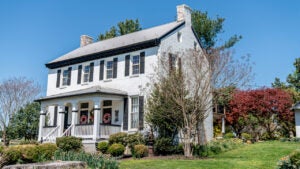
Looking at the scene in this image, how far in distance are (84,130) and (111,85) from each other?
12.1 ft

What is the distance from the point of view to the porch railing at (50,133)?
1925 centimetres

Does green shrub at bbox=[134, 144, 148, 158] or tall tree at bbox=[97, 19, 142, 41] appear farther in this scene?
tall tree at bbox=[97, 19, 142, 41]

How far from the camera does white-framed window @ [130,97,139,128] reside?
60.6 ft

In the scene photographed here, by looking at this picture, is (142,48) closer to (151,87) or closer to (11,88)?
(151,87)

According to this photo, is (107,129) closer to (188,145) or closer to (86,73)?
(188,145)

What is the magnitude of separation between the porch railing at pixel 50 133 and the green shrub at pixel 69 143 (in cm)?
271

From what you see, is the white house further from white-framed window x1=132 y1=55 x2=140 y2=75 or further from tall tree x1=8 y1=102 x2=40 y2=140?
tall tree x1=8 y1=102 x2=40 y2=140

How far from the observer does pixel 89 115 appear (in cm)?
2112

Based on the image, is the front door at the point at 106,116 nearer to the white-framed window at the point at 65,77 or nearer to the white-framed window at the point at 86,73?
the white-framed window at the point at 86,73

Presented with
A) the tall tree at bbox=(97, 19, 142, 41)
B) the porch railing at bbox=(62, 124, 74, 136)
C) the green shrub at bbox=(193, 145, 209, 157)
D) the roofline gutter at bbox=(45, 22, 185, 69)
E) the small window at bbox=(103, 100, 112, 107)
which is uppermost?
the tall tree at bbox=(97, 19, 142, 41)

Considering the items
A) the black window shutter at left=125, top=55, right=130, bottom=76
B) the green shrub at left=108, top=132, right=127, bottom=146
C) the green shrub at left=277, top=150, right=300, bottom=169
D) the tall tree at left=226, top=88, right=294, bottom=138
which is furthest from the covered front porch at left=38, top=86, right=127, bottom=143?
the green shrub at left=277, top=150, right=300, bottom=169

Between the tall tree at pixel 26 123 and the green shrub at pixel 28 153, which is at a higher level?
the tall tree at pixel 26 123

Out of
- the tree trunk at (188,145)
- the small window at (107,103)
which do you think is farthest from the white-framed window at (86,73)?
the tree trunk at (188,145)

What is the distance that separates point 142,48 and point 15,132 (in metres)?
15.2
